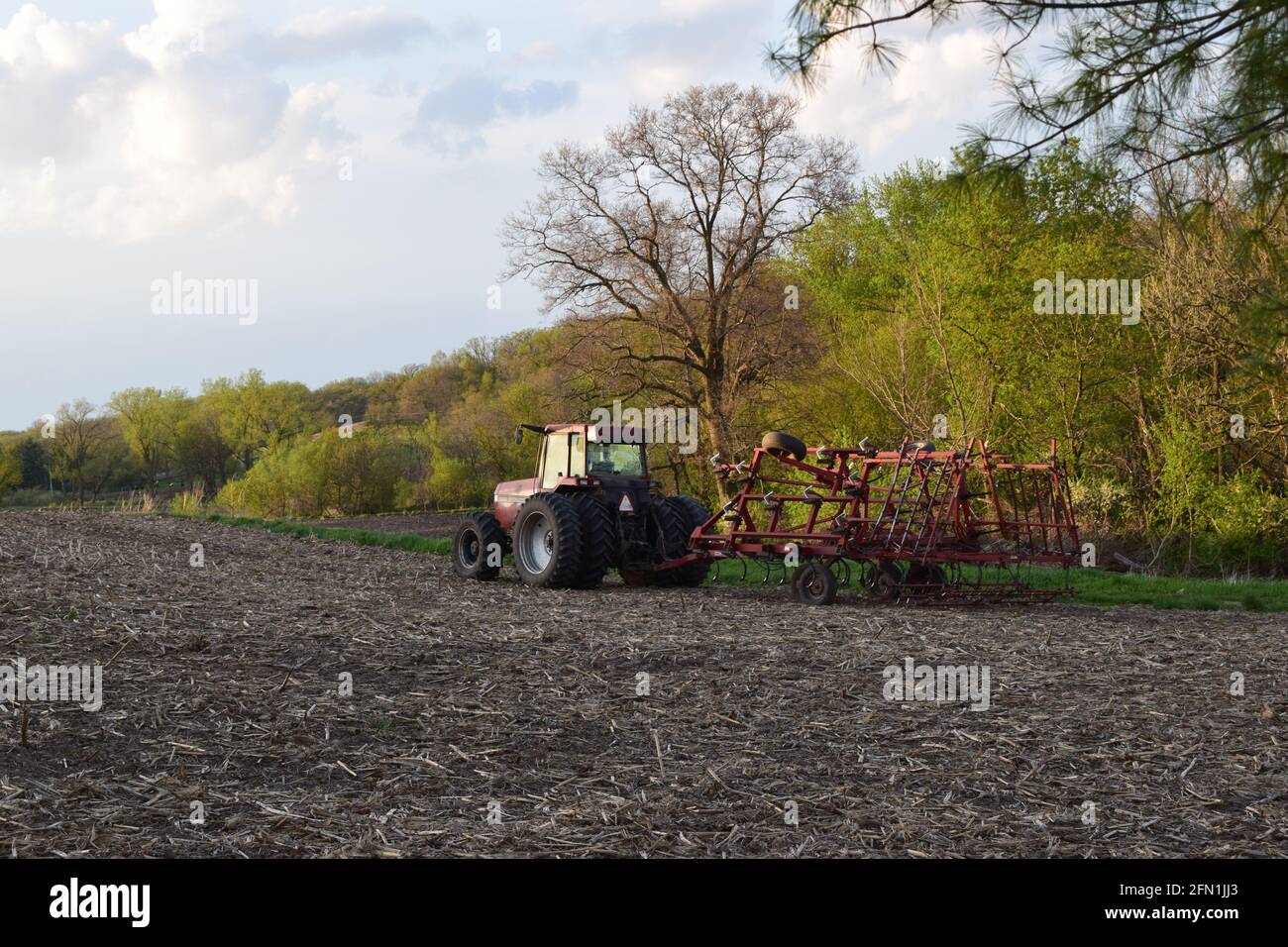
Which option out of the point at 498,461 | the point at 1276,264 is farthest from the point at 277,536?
the point at 498,461

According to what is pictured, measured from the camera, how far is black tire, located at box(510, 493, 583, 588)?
39.3 feet

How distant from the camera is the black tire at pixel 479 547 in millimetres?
13508

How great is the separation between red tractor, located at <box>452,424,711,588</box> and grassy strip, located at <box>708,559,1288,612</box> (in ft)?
3.76

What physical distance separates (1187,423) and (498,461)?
22.7 m

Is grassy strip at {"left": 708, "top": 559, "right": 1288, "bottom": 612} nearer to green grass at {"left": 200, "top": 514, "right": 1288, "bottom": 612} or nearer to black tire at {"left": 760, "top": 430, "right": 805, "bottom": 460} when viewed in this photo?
green grass at {"left": 200, "top": 514, "right": 1288, "bottom": 612}

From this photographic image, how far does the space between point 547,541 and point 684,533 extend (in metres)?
1.53

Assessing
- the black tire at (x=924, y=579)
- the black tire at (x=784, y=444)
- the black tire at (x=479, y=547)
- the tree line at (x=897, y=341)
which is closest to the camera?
the black tire at (x=924, y=579)

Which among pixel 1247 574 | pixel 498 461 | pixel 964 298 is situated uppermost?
pixel 964 298

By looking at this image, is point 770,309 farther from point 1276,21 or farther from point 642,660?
point 1276,21

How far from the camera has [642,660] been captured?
7449 millimetres

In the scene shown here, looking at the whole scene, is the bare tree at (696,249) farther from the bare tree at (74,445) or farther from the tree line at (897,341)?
the bare tree at (74,445)

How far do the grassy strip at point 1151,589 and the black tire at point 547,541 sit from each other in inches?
90.7

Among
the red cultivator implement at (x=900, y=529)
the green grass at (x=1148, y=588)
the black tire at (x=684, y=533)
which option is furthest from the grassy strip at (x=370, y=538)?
the red cultivator implement at (x=900, y=529)
